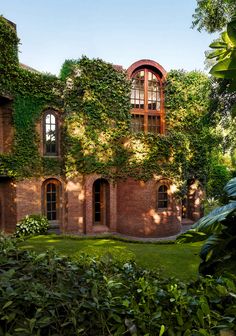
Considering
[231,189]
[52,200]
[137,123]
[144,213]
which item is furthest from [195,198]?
[231,189]

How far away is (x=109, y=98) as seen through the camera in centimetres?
1686

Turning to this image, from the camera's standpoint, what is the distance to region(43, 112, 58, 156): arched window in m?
17.0

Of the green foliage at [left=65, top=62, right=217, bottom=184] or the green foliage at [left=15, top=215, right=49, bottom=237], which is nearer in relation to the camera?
the green foliage at [left=15, top=215, right=49, bottom=237]

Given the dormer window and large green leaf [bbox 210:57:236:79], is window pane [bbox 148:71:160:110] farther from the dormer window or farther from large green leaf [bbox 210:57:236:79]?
large green leaf [bbox 210:57:236:79]

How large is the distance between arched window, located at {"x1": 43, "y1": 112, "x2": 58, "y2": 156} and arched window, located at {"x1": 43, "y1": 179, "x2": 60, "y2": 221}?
1847 millimetres

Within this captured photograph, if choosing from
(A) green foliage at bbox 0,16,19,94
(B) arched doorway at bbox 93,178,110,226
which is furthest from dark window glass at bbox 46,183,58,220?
(A) green foliage at bbox 0,16,19,94

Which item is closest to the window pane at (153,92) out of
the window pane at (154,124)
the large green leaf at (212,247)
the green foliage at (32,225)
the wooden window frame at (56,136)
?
the window pane at (154,124)

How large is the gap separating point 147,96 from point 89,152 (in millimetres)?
5309

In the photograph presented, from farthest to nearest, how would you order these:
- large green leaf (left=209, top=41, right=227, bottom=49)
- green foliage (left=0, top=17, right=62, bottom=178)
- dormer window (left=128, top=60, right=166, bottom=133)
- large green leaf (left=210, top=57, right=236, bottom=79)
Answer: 1. dormer window (left=128, top=60, right=166, bottom=133)
2. green foliage (left=0, top=17, right=62, bottom=178)
3. large green leaf (left=209, top=41, right=227, bottom=49)
4. large green leaf (left=210, top=57, right=236, bottom=79)

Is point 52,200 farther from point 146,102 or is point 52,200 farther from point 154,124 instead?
point 146,102

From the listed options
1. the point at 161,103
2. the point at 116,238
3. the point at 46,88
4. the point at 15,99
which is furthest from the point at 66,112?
the point at 116,238

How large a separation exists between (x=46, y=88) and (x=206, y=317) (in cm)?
1663

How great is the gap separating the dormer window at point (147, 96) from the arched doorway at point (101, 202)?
400 cm

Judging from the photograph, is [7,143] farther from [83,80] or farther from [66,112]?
[83,80]
